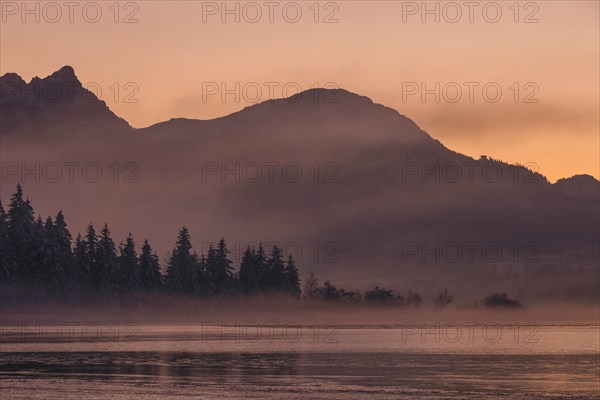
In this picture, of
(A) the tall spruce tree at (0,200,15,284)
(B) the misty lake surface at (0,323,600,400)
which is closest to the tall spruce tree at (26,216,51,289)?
(A) the tall spruce tree at (0,200,15,284)

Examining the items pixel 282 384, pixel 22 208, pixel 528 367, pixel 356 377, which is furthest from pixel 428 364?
pixel 22 208

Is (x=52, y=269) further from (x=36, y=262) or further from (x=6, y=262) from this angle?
(x=6, y=262)

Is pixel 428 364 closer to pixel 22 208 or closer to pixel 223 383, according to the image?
pixel 223 383

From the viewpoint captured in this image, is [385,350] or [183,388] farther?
[385,350]

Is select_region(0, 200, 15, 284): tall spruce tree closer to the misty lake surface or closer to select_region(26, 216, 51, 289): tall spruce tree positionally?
select_region(26, 216, 51, 289): tall spruce tree

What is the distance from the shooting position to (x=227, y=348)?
390 feet

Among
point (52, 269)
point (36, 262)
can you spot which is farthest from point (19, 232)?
point (52, 269)

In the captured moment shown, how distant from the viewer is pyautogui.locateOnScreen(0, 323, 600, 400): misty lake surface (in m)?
67.9

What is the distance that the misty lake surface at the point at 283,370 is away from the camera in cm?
6794

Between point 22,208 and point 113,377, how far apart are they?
12931 centimetres

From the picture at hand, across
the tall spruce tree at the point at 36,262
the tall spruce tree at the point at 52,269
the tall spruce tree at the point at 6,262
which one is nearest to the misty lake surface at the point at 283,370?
the tall spruce tree at the point at 6,262

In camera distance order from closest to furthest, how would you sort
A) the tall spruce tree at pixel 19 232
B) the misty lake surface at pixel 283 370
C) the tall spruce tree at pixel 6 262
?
the misty lake surface at pixel 283 370 → the tall spruce tree at pixel 6 262 → the tall spruce tree at pixel 19 232

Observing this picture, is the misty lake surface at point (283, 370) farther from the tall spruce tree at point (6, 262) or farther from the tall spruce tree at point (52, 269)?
the tall spruce tree at point (52, 269)

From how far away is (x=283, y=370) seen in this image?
86000 mm
